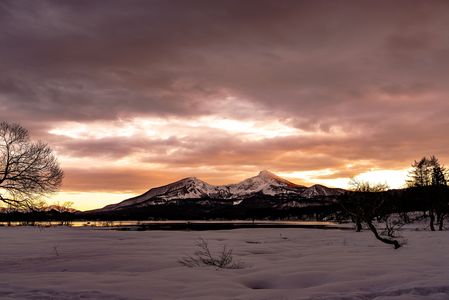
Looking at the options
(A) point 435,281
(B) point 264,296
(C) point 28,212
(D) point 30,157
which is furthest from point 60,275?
(C) point 28,212

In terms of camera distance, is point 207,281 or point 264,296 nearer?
point 264,296

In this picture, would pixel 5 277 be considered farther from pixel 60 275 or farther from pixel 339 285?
pixel 339 285

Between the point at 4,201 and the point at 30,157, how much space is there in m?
4.95

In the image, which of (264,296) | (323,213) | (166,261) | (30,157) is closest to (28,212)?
(30,157)

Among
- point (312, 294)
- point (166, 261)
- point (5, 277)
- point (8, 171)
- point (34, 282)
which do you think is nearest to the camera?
point (312, 294)

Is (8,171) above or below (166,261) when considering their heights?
above

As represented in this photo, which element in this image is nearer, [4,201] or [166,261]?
[166,261]

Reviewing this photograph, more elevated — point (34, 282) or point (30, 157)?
point (30, 157)

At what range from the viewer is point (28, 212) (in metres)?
39.4

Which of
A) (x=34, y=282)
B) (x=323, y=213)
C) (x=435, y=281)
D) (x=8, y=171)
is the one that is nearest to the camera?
(x=435, y=281)

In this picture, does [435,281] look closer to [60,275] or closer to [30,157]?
[60,275]

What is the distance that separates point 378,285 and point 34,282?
7718 millimetres

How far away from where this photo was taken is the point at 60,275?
10.0m

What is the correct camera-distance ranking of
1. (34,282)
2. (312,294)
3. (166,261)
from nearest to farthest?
1. (312,294)
2. (34,282)
3. (166,261)
